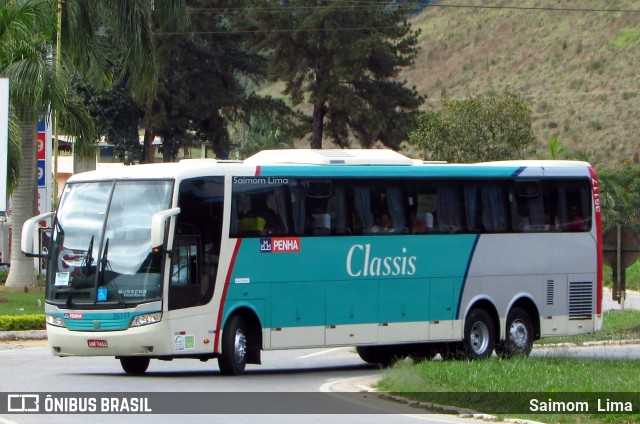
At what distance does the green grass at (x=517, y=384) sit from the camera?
13305 millimetres

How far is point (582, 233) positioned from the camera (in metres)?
22.4

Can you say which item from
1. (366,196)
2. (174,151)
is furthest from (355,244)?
(174,151)

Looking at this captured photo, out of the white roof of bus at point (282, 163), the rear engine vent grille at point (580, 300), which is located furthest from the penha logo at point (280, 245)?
the rear engine vent grille at point (580, 300)

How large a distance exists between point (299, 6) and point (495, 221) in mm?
42124

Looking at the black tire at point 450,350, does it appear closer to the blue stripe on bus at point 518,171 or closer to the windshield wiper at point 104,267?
the blue stripe on bus at point 518,171

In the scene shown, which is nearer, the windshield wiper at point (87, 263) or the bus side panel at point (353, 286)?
the windshield wiper at point (87, 263)

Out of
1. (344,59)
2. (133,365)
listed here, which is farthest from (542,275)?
(344,59)

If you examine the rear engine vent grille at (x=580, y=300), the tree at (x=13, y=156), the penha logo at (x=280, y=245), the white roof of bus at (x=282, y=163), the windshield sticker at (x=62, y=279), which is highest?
the tree at (x=13, y=156)

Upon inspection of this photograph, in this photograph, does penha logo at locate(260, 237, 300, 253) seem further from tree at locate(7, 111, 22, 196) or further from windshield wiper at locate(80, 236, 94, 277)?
tree at locate(7, 111, 22, 196)

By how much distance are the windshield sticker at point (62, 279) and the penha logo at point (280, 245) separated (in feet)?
9.54

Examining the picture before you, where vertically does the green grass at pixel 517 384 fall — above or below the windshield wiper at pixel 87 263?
below

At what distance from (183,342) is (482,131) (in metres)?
32.9

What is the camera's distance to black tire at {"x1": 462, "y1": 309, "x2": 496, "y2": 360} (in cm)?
2094

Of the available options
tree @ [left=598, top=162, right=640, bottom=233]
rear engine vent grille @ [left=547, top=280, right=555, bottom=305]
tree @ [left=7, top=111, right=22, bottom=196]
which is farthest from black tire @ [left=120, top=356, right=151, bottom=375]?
tree @ [left=598, top=162, right=640, bottom=233]
